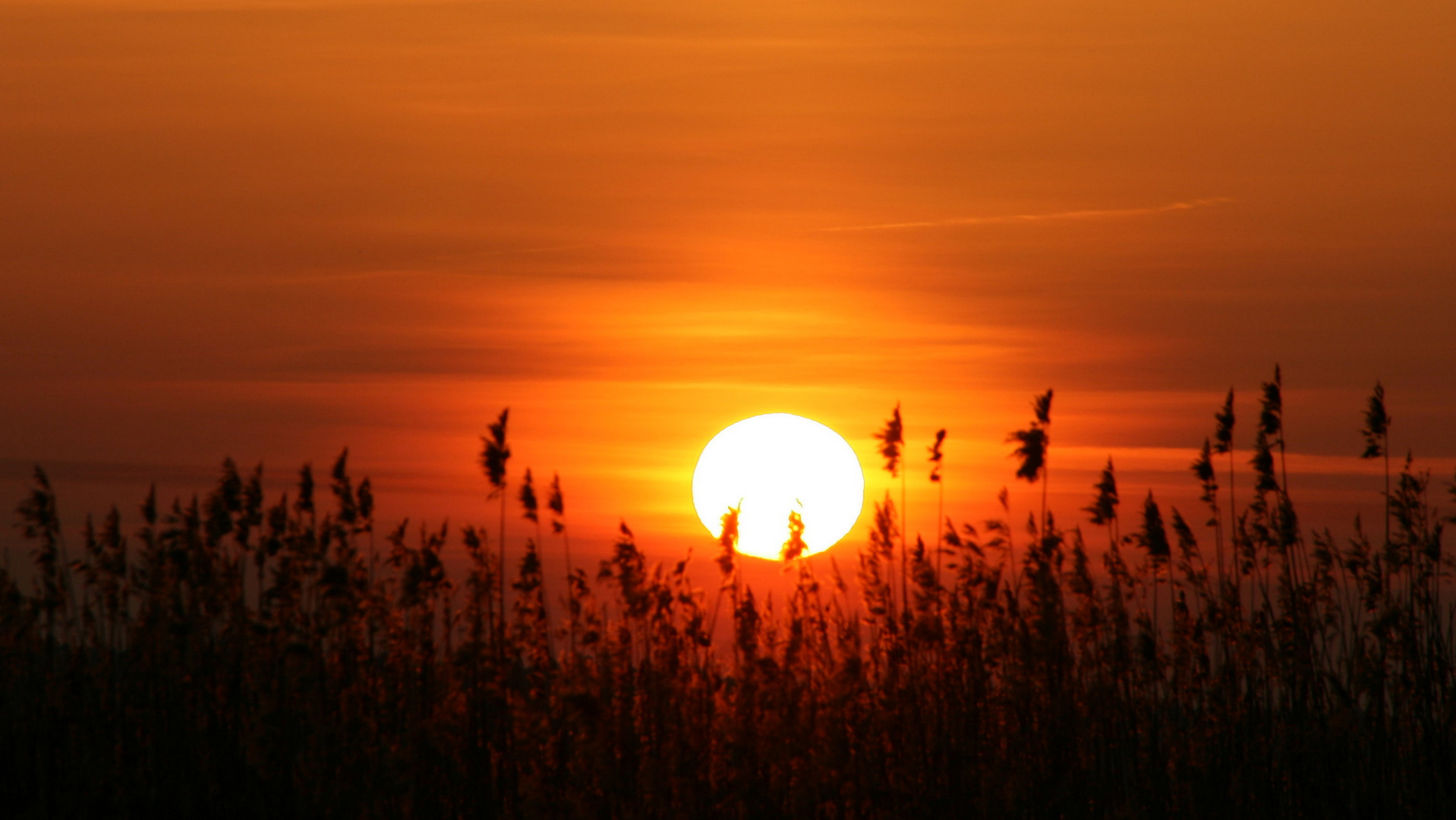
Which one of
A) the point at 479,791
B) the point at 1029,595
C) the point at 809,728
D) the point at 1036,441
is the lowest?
the point at 479,791

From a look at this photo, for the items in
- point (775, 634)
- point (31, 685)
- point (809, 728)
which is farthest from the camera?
point (31, 685)

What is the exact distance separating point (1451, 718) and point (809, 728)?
3.08 metres

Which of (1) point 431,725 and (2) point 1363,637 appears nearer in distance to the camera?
(1) point 431,725

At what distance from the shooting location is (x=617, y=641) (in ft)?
20.6

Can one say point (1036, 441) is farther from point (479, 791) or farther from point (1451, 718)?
point (479, 791)

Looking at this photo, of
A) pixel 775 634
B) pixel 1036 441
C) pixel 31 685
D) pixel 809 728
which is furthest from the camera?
pixel 31 685

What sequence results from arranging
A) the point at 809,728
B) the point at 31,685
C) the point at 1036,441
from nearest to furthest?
1. the point at 809,728
2. the point at 1036,441
3. the point at 31,685

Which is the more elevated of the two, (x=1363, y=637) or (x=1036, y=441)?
(x=1036, y=441)

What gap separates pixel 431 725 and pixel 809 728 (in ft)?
5.34

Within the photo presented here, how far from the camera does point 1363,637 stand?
21.9ft

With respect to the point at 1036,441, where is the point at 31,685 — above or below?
below

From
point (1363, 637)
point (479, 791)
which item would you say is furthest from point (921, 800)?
point (1363, 637)

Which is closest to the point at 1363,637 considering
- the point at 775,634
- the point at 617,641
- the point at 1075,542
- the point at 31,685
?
the point at 1075,542

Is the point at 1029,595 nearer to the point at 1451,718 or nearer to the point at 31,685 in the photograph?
the point at 1451,718
